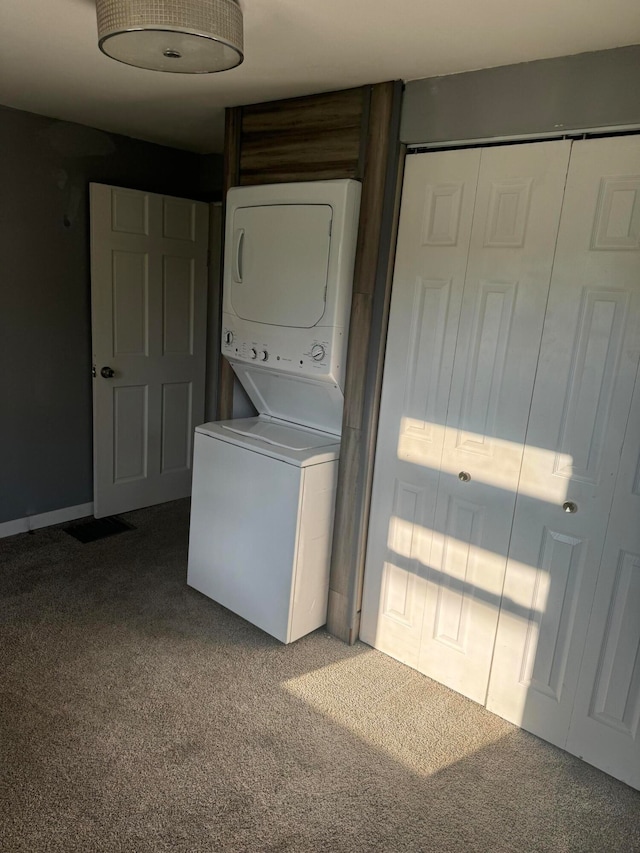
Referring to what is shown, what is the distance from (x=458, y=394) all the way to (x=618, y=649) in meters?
0.97

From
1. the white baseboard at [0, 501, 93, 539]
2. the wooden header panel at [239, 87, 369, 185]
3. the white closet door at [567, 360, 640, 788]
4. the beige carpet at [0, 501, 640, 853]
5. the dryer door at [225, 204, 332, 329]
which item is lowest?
the beige carpet at [0, 501, 640, 853]

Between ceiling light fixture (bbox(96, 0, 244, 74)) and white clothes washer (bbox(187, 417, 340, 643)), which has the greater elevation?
ceiling light fixture (bbox(96, 0, 244, 74))

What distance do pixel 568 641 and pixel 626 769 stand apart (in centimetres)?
42

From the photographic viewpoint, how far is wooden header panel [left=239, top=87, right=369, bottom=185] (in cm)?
228

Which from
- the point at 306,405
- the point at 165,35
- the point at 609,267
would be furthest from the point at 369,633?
the point at 165,35

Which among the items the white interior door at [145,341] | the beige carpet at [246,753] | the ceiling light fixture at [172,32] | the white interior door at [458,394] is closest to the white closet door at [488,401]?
the white interior door at [458,394]

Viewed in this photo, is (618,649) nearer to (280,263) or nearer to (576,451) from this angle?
(576,451)

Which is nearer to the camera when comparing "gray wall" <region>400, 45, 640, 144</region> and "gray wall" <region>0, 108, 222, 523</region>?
"gray wall" <region>400, 45, 640, 144</region>

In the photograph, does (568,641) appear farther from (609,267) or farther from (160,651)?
(160,651)

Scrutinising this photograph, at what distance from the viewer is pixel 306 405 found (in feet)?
8.86

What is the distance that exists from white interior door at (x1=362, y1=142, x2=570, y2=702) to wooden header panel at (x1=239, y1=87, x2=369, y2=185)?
11.7 inches

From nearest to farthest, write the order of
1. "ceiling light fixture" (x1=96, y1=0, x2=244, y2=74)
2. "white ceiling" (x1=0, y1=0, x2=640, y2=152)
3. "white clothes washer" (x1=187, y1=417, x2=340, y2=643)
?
"ceiling light fixture" (x1=96, y1=0, x2=244, y2=74) → "white ceiling" (x1=0, y1=0, x2=640, y2=152) → "white clothes washer" (x1=187, y1=417, x2=340, y2=643)

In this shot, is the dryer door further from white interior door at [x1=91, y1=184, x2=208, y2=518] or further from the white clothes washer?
white interior door at [x1=91, y1=184, x2=208, y2=518]

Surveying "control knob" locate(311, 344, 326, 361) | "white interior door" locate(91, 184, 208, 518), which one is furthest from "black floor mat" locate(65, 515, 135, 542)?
"control knob" locate(311, 344, 326, 361)
